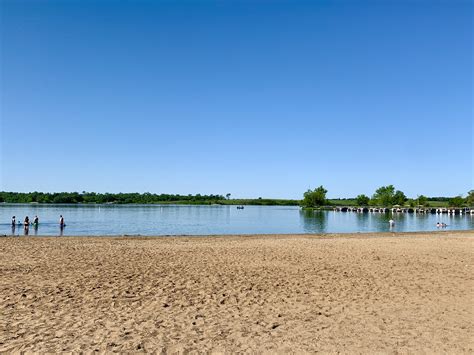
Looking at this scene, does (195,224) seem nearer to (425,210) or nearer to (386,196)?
(425,210)

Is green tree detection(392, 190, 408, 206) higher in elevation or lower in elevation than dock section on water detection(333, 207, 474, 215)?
higher

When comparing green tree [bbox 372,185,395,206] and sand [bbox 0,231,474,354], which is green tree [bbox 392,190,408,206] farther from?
sand [bbox 0,231,474,354]

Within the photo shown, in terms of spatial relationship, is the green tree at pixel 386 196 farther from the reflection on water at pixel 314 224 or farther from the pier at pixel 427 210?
the reflection on water at pixel 314 224

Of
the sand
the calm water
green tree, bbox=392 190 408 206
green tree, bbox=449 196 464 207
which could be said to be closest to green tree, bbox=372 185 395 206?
green tree, bbox=392 190 408 206

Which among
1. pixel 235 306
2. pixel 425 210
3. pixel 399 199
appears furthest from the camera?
pixel 399 199

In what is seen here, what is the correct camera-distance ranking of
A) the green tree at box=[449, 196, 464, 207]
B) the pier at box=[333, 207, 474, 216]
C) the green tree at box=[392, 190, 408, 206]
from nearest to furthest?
the pier at box=[333, 207, 474, 216], the green tree at box=[449, 196, 464, 207], the green tree at box=[392, 190, 408, 206]

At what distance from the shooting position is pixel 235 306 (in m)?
10.4

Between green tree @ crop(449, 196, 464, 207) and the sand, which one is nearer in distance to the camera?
the sand

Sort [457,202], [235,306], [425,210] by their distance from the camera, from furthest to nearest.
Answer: [457,202], [425,210], [235,306]

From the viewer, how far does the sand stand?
767 centimetres

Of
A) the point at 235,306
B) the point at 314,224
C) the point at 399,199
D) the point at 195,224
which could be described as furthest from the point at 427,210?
the point at 235,306

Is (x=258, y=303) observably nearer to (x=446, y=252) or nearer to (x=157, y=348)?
(x=157, y=348)

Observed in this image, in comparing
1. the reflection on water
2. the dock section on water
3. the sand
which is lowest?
the reflection on water

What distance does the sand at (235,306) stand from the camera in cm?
767
